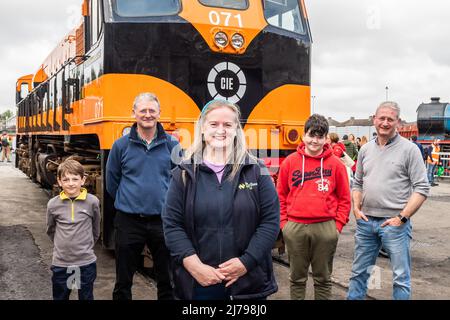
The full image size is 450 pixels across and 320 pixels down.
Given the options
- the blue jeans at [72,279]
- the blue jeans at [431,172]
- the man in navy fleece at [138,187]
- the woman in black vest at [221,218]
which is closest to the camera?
the woman in black vest at [221,218]

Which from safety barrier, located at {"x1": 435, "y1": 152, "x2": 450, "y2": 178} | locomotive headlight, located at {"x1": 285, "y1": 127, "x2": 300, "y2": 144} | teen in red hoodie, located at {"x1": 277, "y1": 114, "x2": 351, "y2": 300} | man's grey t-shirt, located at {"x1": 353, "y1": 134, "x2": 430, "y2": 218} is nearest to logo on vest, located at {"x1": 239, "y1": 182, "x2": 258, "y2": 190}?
teen in red hoodie, located at {"x1": 277, "y1": 114, "x2": 351, "y2": 300}

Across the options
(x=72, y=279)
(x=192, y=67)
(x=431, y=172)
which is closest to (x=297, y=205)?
(x=72, y=279)

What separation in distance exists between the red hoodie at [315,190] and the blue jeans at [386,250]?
35 centimetres

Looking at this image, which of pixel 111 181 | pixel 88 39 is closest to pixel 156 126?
pixel 111 181

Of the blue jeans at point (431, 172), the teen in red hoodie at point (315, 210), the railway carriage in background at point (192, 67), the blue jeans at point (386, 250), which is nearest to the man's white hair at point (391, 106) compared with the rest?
the teen in red hoodie at point (315, 210)

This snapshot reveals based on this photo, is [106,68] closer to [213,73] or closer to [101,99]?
[101,99]

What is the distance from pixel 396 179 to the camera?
422cm

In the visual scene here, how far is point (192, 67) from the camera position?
5766 mm

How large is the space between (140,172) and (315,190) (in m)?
1.42

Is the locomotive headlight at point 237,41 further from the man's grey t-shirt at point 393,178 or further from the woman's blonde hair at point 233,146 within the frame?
the woman's blonde hair at point 233,146

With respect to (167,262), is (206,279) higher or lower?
higher

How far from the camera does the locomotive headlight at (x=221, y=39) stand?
579cm
